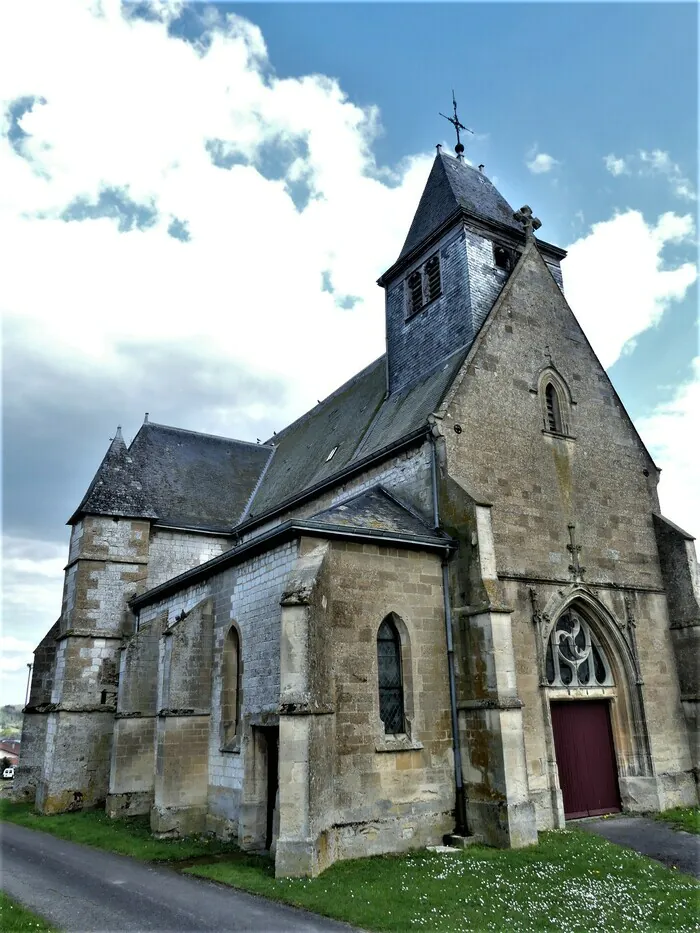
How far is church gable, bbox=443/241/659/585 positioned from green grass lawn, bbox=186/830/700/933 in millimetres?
5629

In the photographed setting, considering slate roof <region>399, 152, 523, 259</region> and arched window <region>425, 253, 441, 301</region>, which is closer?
arched window <region>425, 253, 441, 301</region>

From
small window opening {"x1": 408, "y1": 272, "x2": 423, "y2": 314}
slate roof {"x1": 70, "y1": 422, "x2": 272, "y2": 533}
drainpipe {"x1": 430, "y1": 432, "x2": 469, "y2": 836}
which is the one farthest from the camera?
slate roof {"x1": 70, "y1": 422, "x2": 272, "y2": 533}

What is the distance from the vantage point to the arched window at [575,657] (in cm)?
1465

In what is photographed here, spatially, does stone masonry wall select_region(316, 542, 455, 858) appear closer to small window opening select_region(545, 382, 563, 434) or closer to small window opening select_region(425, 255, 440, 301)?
small window opening select_region(545, 382, 563, 434)

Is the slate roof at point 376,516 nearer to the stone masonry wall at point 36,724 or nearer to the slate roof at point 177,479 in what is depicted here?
the slate roof at point 177,479

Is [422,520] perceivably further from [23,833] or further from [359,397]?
[23,833]

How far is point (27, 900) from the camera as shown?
9.82 metres

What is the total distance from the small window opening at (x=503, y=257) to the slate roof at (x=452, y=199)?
0.71m

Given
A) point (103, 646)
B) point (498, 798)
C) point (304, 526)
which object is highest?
point (304, 526)

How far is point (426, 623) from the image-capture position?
43.4 feet

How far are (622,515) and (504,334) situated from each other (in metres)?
5.49

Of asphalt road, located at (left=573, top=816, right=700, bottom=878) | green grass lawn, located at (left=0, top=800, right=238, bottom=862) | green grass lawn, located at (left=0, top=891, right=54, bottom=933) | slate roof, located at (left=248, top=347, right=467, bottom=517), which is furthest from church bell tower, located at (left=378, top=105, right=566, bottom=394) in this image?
green grass lawn, located at (left=0, top=891, right=54, bottom=933)

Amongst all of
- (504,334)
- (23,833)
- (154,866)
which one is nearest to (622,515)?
(504,334)

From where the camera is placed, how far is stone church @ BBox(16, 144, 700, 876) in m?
11.9
